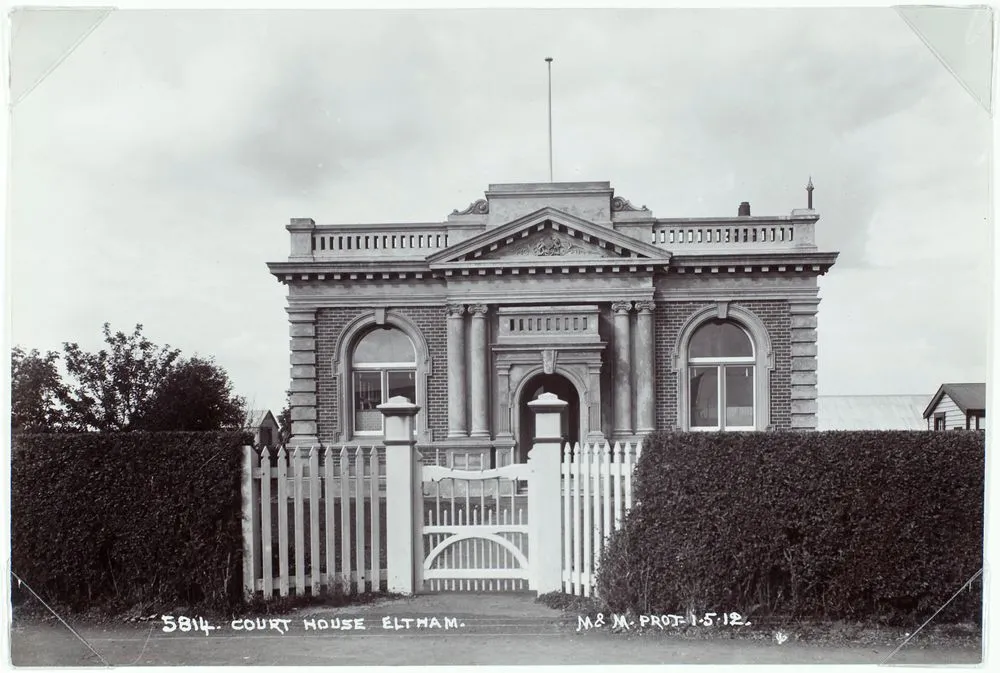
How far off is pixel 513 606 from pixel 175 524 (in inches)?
126

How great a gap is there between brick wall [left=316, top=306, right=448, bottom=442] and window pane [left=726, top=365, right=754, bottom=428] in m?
5.78

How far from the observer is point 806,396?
52.2ft

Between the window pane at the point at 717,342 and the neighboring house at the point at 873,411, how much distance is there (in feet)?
10.2

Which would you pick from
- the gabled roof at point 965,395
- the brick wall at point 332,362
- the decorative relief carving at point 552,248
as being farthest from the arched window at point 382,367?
the gabled roof at point 965,395

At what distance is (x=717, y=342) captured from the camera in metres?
16.1

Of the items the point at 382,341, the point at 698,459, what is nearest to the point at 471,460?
the point at 382,341

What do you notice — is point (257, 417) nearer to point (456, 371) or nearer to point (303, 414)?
point (303, 414)

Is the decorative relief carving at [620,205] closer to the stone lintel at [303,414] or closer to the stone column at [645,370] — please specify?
the stone column at [645,370]

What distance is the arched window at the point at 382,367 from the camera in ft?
54.2

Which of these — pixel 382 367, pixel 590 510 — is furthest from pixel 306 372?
pixel 590 510

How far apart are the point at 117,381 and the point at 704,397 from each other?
1143 cm

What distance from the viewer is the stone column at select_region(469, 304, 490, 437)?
16094mm

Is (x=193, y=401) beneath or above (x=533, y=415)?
above

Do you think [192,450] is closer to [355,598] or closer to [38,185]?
[355,598]
